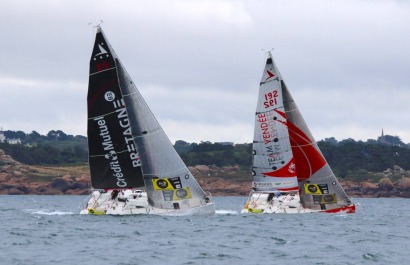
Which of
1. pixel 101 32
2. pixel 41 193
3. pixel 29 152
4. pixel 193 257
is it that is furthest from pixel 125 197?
pixel 29 152

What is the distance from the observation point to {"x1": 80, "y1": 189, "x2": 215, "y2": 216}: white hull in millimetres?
59969

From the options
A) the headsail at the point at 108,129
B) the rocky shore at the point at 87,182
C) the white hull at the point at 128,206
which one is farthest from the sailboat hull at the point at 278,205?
the rocky shore at the point at 87,182

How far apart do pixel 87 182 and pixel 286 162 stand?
100 meters

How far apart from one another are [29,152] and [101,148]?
134 metres

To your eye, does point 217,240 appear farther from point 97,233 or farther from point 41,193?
point 41,193

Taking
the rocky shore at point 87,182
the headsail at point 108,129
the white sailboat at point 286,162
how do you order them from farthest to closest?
the rocky shore at point 87,182 → the white sailboat at point 286,162 → the headsail at point 108,129

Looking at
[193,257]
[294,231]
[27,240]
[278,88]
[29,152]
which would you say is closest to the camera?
[193,257]

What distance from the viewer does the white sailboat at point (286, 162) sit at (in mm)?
67562

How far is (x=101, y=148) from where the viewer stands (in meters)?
60.4

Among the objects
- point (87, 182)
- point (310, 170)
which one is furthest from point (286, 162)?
point (87, 182)

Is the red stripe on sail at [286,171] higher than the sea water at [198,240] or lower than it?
higher

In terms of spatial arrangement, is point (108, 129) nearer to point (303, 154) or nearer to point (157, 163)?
point (157, 163)

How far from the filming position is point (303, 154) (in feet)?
223

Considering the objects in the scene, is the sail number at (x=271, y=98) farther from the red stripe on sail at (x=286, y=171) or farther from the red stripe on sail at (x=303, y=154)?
the red stripe on sail at (x=286, y=171)
